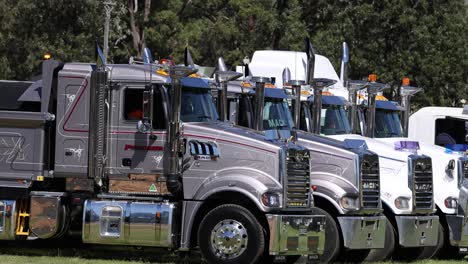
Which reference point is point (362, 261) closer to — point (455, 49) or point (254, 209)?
point (254, 209)

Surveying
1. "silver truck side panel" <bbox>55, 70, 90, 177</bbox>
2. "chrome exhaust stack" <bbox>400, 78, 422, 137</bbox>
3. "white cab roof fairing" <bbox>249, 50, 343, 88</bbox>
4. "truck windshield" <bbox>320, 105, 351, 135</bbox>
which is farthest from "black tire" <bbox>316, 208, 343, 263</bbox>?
"white cab roof fairing" <bbox>249, 50, 343, 88</bbox>

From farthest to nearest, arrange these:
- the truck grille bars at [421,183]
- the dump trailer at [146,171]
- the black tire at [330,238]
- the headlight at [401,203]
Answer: the truck grille bars at [421,183], the headlight at [401,203], the black tire at [330,238], the dump trailer at [146,171]

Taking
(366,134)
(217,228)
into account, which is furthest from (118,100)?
(366,134)

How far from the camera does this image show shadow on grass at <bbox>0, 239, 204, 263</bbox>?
17.7 m

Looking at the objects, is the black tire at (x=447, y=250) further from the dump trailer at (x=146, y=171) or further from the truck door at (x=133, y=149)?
the truck door at (x=133, y=149)

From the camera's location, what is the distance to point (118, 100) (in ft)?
54.3

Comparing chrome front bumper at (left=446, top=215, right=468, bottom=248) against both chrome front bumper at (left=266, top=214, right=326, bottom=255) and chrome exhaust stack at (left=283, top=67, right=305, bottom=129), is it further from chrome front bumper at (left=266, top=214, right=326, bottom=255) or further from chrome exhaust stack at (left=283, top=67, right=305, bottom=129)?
chrome front bumper at (left=266, top=214, right=326, bottom=255)

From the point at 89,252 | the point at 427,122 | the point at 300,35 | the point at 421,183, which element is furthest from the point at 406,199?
the point at 300,35

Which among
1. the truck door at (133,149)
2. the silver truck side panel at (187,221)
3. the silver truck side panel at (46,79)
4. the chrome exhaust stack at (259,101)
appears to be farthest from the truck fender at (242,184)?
the silver truck side panel at (46,79)

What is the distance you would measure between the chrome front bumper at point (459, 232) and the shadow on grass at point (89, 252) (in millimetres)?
4343

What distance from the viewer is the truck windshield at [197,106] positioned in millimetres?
16578

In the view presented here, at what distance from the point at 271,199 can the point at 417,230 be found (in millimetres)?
3390

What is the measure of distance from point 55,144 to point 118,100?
123cm

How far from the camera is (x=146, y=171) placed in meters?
16.5
